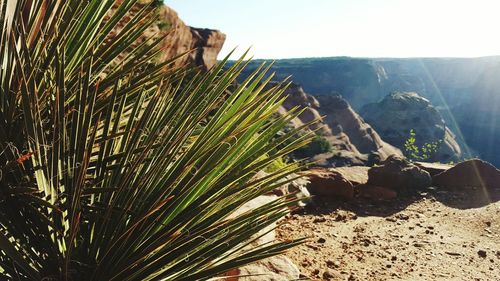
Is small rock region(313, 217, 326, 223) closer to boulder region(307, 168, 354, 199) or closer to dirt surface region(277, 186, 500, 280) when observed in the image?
dirt surface region(277, 186, 500, 280)

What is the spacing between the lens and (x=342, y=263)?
5.21 meters

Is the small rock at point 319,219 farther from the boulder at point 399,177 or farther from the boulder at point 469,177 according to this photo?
the boulder at point 469,177

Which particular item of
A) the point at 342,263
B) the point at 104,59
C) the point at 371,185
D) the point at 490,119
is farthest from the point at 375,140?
the point at 490,119

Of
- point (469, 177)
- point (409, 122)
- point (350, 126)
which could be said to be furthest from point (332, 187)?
point (409, 122)

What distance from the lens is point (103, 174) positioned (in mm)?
1599

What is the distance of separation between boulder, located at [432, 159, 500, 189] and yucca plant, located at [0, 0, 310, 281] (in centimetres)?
905

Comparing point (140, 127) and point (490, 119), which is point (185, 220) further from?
point (490, 119)

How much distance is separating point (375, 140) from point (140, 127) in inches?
2255

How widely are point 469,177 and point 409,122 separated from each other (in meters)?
74.9

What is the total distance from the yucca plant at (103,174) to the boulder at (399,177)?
808cm

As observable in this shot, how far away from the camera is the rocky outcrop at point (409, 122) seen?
78000 millimetres

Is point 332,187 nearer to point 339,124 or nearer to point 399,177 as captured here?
point 399,177

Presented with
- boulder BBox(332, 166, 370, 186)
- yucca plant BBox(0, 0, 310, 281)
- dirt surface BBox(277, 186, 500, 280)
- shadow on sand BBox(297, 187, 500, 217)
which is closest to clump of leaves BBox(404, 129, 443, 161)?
boulder BBox(332, 166, 370, 186)

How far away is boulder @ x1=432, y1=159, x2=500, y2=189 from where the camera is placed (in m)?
9.76
